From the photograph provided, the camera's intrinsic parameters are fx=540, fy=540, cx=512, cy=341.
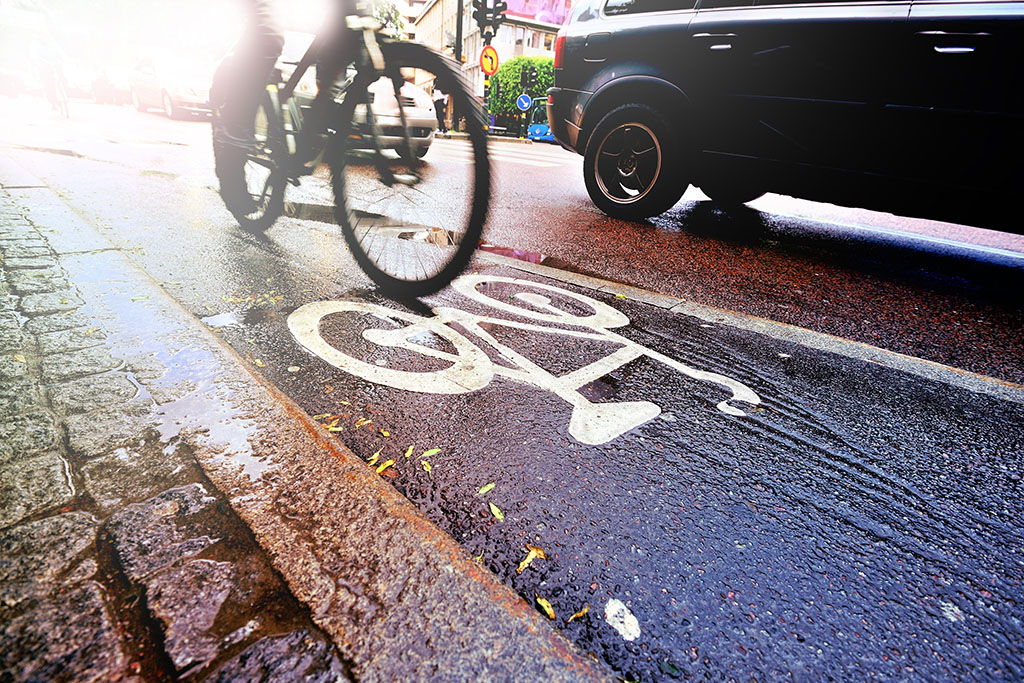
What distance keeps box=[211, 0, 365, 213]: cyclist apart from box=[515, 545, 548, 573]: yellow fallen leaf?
2.64 meters

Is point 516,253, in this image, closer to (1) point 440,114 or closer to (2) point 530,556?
(1) point 440,114

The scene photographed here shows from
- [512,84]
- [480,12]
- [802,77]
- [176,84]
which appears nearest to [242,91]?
[802,77]

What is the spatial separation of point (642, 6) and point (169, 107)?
15979mm

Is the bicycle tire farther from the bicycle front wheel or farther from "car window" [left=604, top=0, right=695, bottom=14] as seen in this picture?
"car window" [left=604, top=0, right=695, bottom=14]

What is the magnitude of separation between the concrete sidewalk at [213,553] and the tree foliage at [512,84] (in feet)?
99.0

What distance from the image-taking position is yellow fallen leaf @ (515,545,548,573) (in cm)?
132

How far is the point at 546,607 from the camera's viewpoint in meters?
1.21

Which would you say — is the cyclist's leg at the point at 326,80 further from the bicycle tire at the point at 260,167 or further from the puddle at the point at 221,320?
the puddle at the point at 221,320

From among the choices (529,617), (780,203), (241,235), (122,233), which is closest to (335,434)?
(529,617)

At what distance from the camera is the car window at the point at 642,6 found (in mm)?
4730

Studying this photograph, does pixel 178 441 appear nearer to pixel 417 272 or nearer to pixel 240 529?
pixel 240 529

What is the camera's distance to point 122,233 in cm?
387

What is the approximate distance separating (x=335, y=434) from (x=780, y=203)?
7.23 meters

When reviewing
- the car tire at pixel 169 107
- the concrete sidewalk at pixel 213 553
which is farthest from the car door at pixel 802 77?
the car tire at pixel 169 107
